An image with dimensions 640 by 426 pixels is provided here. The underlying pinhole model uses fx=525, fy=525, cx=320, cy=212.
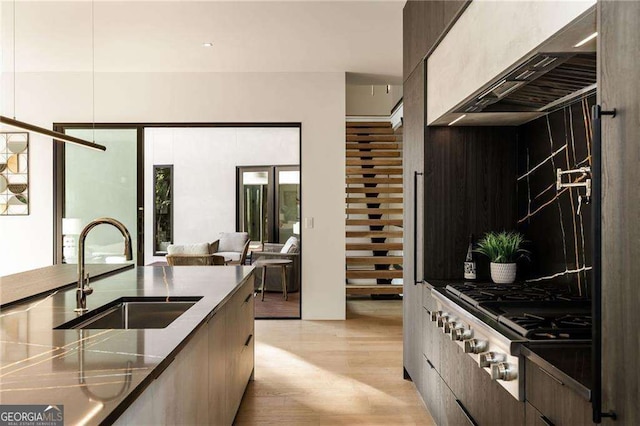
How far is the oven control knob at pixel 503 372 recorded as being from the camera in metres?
1.69

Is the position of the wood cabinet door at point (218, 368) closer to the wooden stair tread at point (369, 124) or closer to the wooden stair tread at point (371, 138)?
the wooden stair tread at point (371, 138)

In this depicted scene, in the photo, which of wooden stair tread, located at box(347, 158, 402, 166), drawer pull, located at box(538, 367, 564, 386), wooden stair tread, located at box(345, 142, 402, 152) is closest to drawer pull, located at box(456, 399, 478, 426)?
drawer pull, located at box(538, 367, 564, 386)

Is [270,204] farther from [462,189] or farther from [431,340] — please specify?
[431,340]

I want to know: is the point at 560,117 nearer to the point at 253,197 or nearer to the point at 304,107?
the point at 304,107

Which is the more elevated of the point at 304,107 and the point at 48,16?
the point at 48,16

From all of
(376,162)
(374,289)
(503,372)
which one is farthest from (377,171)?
(503,372)

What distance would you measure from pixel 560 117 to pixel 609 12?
1.56 metres

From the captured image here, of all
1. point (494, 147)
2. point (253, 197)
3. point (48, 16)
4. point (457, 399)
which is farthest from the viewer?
point (253, 197)

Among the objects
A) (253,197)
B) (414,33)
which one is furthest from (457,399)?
(253,197)

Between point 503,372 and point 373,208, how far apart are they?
610cm

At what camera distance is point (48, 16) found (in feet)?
14.2

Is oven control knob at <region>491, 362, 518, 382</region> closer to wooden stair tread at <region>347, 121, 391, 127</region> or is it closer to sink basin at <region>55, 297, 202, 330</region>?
sink basin at <region>55, 297, 202, 330</region>

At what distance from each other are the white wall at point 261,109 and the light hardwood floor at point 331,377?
681 mm

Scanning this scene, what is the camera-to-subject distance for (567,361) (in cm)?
146
